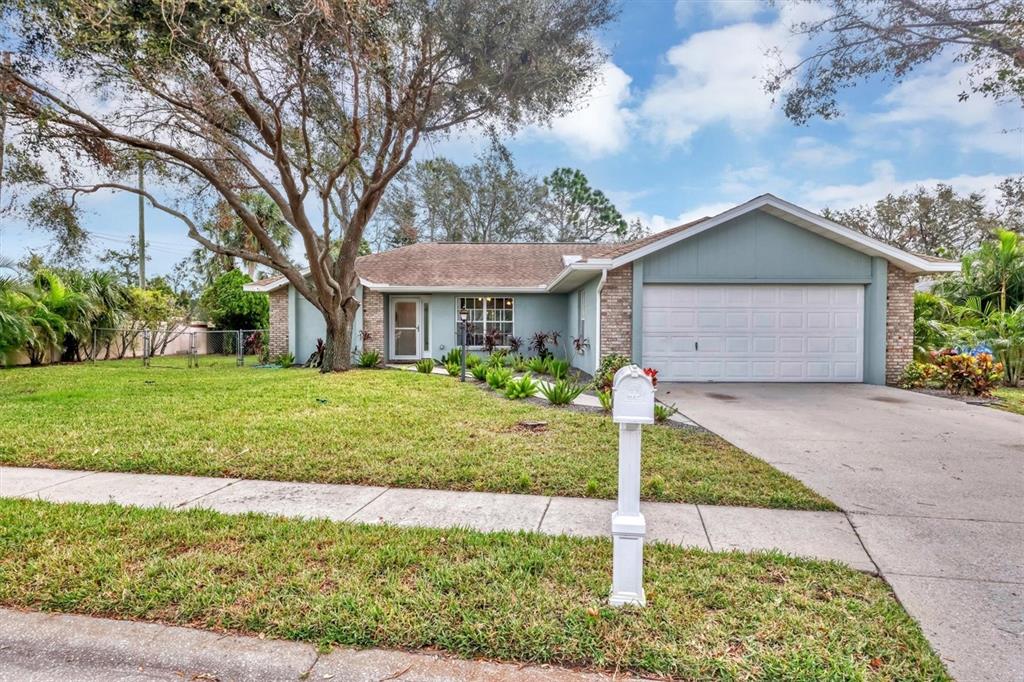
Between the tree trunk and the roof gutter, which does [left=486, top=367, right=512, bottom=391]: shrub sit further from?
the tree trunk

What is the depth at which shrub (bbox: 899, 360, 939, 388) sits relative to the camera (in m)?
10.6

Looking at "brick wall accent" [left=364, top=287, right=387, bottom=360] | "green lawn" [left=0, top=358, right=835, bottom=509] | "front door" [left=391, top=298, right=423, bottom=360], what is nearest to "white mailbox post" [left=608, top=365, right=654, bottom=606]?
"green lawn" [left=0, top=358, right=835, bottom=509]

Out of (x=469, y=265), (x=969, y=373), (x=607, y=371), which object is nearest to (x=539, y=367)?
(x=607, y=371)

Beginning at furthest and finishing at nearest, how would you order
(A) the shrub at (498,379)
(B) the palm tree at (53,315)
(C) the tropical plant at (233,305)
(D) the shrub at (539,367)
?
(C) the tropical plant at (233,305) < (B) the palm tree at (53,315) < (D) the shrub at (539,367) < (A) the shrub at (498,379)

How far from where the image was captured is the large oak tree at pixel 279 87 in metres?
7.88

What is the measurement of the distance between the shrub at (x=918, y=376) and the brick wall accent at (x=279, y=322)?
53.8 feet

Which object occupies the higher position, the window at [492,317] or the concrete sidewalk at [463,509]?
the window at [492,317]

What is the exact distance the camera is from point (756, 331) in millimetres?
11094

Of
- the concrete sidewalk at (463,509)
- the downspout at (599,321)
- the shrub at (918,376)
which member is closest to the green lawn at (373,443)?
the concrete sidewalk at (463,509)

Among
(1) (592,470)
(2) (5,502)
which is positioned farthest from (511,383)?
(2) (5,502)

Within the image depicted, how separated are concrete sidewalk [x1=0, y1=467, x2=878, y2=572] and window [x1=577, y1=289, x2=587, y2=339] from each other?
9.60 m

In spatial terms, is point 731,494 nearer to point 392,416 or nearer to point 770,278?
point 392,416

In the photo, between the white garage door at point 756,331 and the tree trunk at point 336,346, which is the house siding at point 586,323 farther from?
the tree trunk at point 336,346

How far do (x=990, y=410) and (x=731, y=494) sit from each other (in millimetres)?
7211
